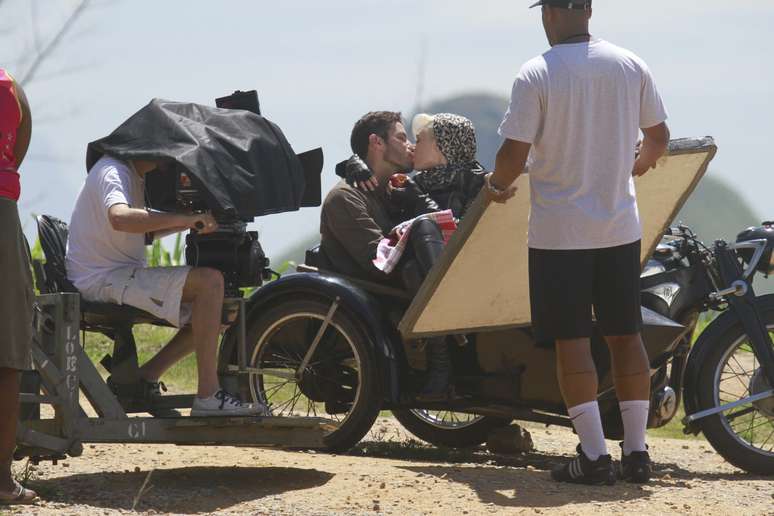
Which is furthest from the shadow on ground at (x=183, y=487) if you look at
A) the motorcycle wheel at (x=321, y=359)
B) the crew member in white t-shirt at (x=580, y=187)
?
the crew member in white t-shirt at (x=580, y=187)

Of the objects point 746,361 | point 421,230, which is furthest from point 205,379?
point 746,361

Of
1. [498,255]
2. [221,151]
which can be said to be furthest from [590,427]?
[221,151]

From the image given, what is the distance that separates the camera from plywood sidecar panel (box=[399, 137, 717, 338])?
23.1 feet

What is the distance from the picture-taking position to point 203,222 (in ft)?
21.1

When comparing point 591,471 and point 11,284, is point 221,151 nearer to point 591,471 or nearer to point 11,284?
point 11,284

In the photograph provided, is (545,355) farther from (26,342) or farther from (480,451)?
(26,342)

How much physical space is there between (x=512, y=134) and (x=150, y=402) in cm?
201

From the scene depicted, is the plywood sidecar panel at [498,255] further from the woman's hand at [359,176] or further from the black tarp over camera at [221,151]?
the woman's hand at [359,176]

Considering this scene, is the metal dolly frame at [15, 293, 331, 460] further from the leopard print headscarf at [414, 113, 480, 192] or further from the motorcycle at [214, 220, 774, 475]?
the leopard print headscarf at [414, 113, 480, 192]

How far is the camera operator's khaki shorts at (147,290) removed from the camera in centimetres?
660

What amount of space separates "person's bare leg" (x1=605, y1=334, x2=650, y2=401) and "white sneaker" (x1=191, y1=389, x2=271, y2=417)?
5.10 feet

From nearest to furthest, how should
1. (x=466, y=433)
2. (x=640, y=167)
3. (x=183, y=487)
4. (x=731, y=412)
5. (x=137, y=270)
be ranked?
(x=137, y=270) < (x=183, y=487) < (x=640, y=167) < (x=731, y=412) < (x=466, y=433)

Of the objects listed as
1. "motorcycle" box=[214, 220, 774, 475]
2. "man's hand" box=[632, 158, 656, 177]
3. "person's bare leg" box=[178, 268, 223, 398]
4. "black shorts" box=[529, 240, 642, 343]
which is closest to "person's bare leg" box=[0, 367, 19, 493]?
"person's bare leg" box=[178, 268, 223, 398]

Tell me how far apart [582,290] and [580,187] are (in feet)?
1.43
